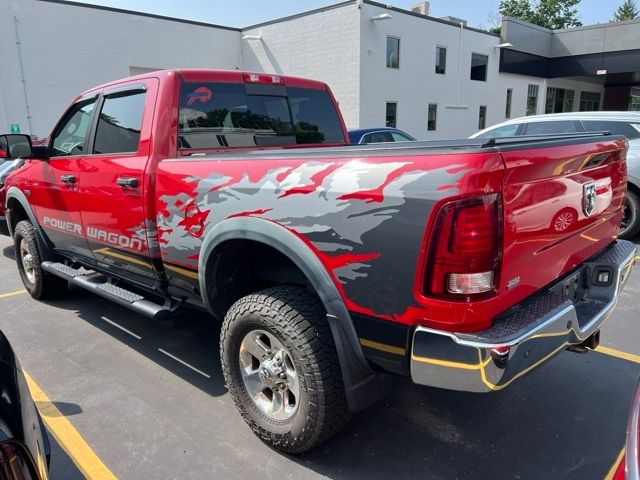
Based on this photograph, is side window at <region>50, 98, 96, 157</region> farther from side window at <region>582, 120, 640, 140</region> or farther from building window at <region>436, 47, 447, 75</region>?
building window at <region>436, 47, 447, 75</region>

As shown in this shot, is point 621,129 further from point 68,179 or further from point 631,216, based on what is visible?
point 68,179

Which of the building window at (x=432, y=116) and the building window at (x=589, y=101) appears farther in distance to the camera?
the building window at (x=589, y=101)

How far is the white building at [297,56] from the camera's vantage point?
18375 millimetres

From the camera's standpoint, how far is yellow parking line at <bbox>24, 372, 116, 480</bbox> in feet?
8.50

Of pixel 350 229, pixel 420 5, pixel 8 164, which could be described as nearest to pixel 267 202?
pixel 350 229

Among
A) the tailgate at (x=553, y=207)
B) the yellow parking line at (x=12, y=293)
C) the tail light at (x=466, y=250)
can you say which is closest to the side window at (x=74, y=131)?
the yellow parking line at (x=12, y=293)

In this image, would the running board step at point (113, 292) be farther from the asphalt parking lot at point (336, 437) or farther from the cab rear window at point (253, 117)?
the cab rear window at point (253, 117)

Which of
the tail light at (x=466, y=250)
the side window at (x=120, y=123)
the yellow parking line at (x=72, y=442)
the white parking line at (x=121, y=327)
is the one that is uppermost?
the side window at (x=120, y=123)

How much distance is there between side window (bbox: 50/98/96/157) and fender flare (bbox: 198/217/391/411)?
2.31m

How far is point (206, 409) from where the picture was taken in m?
3.13

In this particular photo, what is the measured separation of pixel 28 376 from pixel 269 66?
73.9 feet

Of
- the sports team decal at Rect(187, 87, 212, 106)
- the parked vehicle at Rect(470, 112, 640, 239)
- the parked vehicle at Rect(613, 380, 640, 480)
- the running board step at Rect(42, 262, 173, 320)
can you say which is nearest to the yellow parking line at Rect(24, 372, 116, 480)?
the running board step at Rect(42, 262, 173, 320)

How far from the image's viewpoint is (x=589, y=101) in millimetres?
39250

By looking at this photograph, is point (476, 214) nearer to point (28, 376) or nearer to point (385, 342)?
point (385, 342)
